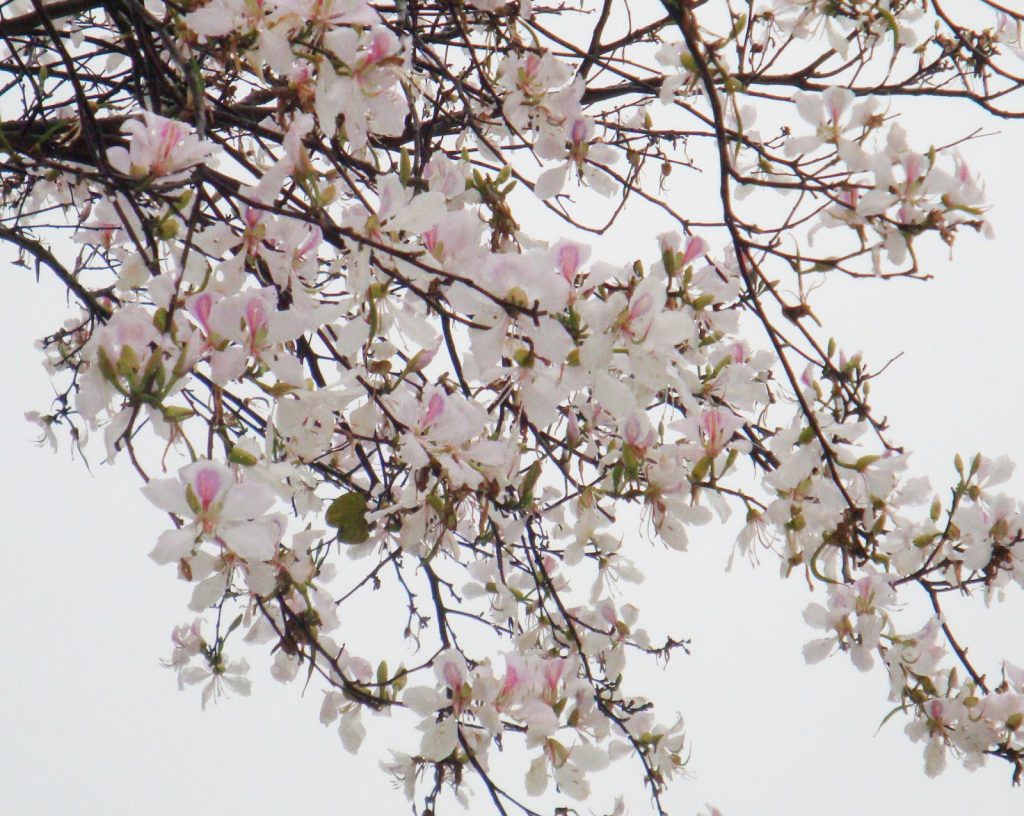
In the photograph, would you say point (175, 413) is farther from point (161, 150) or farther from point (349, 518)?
point (349, 518)

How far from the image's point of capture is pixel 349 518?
3.19 ft

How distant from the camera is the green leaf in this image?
972mm

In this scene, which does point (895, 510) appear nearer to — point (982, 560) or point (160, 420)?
point (982, 560)

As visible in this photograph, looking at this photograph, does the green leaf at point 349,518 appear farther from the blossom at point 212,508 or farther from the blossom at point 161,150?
the blossom at point 161,150

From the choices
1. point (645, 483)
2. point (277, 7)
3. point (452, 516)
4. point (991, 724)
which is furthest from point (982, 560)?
point (277, 7)

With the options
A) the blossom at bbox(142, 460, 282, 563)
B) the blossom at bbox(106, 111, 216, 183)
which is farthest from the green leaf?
the blossom at bbox(106, 111, 216, 183)

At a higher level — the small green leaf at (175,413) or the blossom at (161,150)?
the blossom at (161,150)

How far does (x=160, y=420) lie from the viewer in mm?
685

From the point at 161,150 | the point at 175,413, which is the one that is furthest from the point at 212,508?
the point at 161,150

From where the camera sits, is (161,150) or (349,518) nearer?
(161,150)

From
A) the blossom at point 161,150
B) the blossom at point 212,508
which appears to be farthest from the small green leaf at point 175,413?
the blossom at point 161,150

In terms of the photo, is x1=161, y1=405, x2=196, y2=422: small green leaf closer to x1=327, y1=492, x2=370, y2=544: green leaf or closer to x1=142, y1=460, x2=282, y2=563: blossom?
x1=142, y1=460, x2=282, y2=563: blossom

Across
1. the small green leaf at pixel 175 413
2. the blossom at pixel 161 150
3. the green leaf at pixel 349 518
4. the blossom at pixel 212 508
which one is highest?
the blossom at pixel 161 150

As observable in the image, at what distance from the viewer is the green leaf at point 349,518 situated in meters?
0.97
